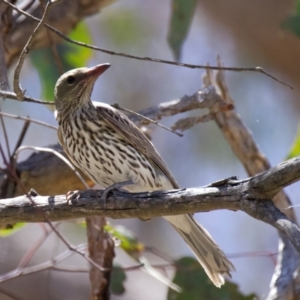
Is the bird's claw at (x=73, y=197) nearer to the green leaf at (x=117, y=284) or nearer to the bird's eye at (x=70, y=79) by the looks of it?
the bird's eye at (x=70, y=79)

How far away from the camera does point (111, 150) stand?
11.3ft

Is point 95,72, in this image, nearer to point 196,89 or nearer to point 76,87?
point 76,87

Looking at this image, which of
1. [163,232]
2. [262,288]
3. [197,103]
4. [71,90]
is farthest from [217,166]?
[71,90]

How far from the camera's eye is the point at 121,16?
812 cm

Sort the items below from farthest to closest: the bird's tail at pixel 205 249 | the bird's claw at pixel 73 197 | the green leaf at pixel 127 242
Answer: the green leaf at pixel 127 242
the bird's tail at pixel 205 249
the bird's claw at pixel 73 197

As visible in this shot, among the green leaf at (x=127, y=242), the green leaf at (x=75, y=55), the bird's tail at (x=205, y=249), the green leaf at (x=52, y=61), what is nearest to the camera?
the bird's tail at (x=205, y=249)

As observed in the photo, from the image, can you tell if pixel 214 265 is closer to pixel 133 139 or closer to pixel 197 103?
pixel 133 139

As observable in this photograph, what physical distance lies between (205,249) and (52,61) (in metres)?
1.67

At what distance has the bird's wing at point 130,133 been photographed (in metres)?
3.46

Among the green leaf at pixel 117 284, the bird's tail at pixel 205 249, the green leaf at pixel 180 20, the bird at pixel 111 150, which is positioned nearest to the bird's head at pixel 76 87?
the bird at pixel 111 150

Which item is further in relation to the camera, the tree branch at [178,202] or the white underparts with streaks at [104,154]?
the white underparts with streaks at [104,154]

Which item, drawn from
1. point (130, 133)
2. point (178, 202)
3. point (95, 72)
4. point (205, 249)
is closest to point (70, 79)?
point (95, 72)

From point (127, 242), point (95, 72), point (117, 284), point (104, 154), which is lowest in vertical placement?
point (117, 284)

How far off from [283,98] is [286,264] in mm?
3931
